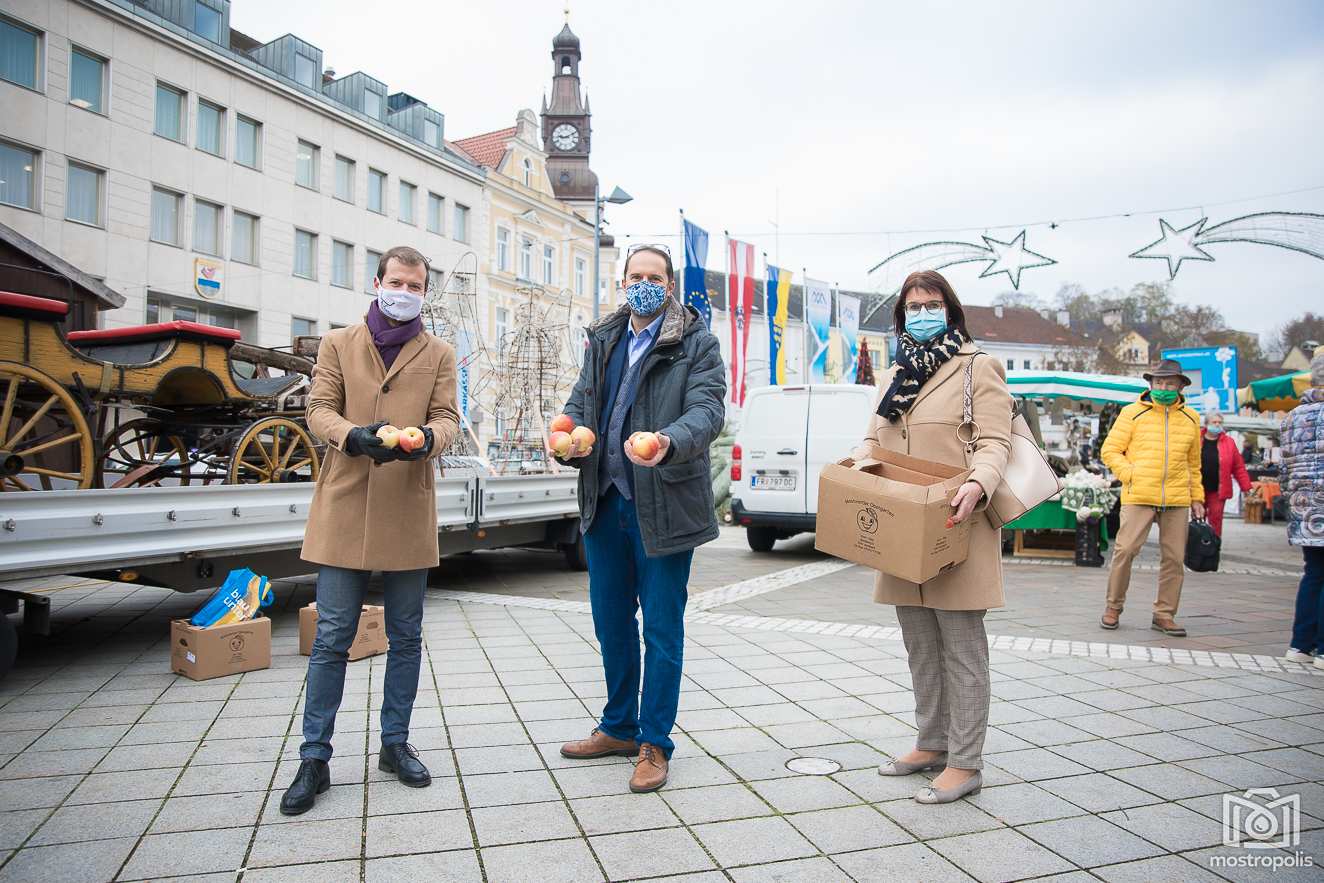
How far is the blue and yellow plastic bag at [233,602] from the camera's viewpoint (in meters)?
4.92

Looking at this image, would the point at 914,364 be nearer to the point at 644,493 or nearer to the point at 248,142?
the point at 644,493

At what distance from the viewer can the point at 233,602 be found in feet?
16.4

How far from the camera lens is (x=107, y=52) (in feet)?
72.1

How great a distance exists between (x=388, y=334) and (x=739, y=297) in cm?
1695

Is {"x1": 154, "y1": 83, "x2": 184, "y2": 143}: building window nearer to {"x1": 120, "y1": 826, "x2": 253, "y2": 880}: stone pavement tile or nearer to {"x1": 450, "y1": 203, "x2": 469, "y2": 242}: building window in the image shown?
{"x1": 450, "y1": 203, "x2": 469, "y2": 242}: building window

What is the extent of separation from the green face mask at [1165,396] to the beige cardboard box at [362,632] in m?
5.31

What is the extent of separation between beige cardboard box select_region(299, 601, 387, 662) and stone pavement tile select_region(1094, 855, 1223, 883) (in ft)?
12.8

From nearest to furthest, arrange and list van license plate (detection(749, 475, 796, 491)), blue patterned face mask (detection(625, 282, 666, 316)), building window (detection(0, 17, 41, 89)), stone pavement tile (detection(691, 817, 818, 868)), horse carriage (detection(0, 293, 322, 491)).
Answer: stone pavement tile (detection(691, 817, 818, 868)) < blue patterned face mask (detection(625, 282, 666, 316)) < horse carriage (detection(0, 293, 322, 491)) < van license plate (detection(749, 475, 796, 491)) < building window (detection(0, 17, 41, 89))

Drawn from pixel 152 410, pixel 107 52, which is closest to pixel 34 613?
pixel 152 410

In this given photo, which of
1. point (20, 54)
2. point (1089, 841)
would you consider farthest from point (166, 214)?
point (1089, 841)

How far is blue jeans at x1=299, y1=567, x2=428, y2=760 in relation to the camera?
310cm

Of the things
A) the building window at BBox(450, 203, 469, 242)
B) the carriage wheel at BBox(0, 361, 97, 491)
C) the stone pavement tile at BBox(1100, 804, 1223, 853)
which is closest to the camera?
the stone pavement tile at BBox(1100, 804, 1223, 853)

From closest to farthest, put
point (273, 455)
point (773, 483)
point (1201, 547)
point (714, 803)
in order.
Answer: point (714, 803)
point (1201, 547)
point (273, 455)
point (773, 483)

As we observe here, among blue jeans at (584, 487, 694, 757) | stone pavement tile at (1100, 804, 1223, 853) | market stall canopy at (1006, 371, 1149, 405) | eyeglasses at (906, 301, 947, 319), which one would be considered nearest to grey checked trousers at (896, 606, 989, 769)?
stone pavement tile at (1100, 804, 1223, 853)
